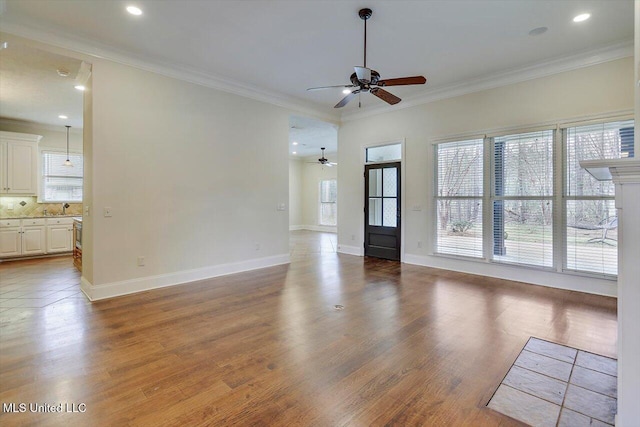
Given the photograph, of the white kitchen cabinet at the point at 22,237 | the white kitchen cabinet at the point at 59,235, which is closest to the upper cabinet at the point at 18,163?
the white kitchen cabinet at the point at 22,237

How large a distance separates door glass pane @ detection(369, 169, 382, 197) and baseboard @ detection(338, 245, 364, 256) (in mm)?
1258

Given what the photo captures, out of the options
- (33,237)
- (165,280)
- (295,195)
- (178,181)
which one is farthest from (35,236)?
(295,195)

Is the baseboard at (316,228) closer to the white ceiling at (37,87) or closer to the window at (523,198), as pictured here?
the window at (523,198)

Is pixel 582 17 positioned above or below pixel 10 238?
Result: above

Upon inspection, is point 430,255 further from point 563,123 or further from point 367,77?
point 367,77

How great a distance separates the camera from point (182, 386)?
2.12m

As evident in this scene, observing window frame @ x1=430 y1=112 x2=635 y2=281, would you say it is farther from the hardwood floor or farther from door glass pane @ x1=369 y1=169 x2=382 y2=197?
door glass pane @ x1=369 y1=169 x2=382 y2=197

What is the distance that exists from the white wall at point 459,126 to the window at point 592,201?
0.22 m

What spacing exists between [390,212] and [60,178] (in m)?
7.90

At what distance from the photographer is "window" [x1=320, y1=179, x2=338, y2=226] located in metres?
12.3

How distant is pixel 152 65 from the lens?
437 cm

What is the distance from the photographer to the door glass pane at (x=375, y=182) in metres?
6.70

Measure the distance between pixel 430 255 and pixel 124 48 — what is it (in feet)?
18.9

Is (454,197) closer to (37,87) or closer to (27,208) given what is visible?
(37,87)
